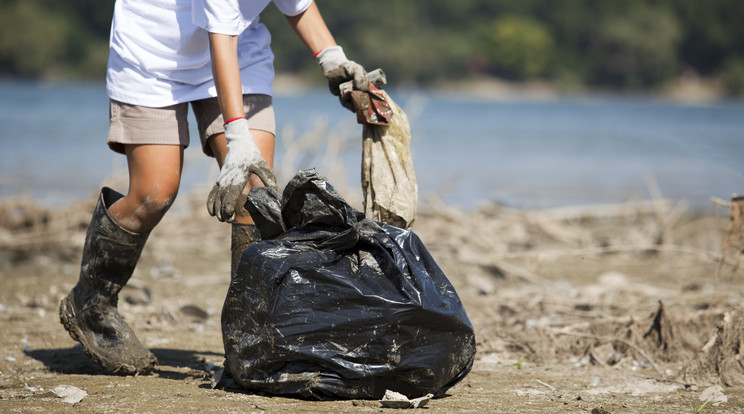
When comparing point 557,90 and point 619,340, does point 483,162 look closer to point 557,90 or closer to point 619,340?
point 619,340

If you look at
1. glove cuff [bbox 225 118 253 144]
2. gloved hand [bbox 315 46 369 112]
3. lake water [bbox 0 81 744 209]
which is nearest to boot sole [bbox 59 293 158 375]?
glove cuff [bbox 225 118 253 144]

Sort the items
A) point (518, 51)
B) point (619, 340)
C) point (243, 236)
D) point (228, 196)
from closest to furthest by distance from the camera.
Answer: point (228, 196), point (243, 236), point (619, 340), point (518, 51)

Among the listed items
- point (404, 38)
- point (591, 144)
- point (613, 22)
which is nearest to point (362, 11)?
point (404, 38)

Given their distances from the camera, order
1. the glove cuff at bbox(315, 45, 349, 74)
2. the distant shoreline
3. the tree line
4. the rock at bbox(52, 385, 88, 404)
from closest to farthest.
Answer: the rock at bbox(52, 385, 88, 404) → the glove cuff at bbox(315, 45, 349, 74) → the tree line → the distant shoreline

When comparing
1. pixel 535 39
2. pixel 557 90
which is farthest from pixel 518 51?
pixel 557 90

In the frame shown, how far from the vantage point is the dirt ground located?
7.29 ft

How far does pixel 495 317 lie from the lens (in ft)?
10.8

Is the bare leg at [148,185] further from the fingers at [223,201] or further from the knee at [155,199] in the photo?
the fingers at [223,201]

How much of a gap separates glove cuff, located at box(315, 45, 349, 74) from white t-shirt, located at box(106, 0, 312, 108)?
0.24 meters

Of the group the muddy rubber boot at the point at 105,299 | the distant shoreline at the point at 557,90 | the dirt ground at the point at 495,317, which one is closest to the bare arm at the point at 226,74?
the muddy rubber boot at the point at 105,299

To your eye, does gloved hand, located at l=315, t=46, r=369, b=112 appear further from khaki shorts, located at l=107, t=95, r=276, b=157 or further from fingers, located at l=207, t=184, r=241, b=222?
fingers, located at l=207, t=184, r=241, b=222

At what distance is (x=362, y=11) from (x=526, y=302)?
62.0 meters

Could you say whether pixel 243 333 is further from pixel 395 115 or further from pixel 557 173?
pixel 557 173

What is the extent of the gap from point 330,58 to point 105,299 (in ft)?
3.92
